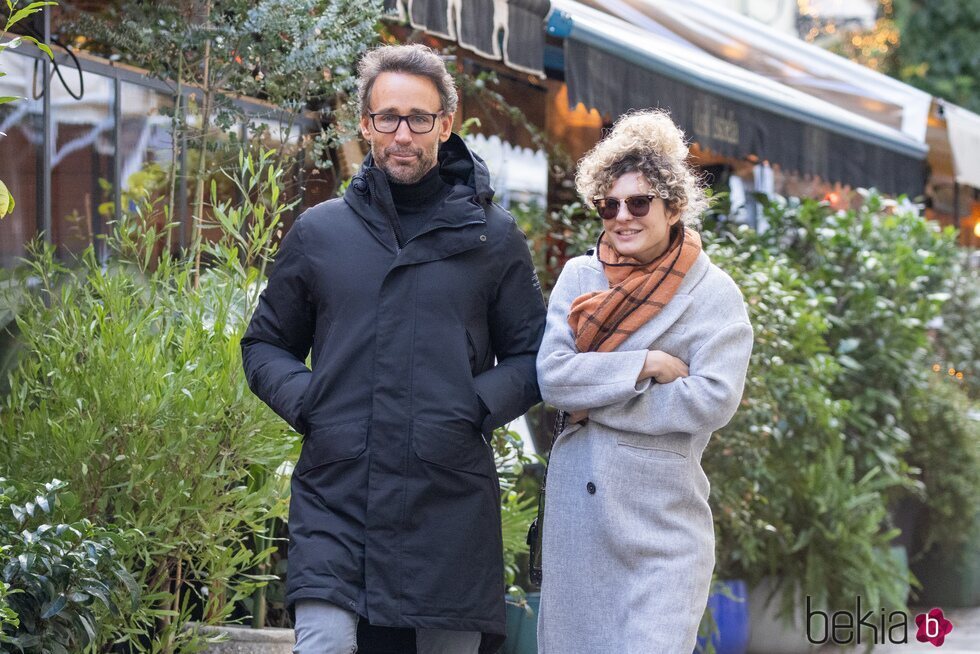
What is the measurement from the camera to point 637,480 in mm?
3053

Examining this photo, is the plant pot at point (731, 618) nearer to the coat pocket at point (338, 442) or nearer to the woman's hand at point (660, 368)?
the woman's hand at point (660, 368)

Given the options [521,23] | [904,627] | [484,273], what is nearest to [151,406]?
[484,273]

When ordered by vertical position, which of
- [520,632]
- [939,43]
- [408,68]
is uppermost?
[939,43]

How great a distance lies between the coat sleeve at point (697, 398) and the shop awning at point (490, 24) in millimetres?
2326

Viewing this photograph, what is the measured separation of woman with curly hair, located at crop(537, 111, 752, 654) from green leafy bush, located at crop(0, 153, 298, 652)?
93cm

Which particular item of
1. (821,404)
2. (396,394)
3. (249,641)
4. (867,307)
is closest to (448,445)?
(396,394)

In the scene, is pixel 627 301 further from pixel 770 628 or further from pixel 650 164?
pixel 770 628

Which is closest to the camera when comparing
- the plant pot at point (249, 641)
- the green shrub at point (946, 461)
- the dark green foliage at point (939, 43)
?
the plant pot at point (249, 641)

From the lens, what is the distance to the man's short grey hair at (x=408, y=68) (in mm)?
3068

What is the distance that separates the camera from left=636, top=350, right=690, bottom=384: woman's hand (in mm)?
3055

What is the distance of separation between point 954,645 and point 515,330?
4.92m

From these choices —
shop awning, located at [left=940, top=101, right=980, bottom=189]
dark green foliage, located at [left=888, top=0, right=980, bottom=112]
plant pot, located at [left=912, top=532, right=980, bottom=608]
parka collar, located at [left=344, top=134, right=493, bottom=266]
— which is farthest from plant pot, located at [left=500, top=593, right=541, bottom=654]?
dark green foliage, located at [left=888, top=0, right=980, bottom=112]

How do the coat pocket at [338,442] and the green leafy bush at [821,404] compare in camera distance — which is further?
the green leafy bush at [821,404]

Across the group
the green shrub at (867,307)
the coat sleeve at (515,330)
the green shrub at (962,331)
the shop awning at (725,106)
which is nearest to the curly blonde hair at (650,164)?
the coat sleeve at (515,330)
